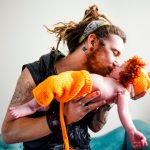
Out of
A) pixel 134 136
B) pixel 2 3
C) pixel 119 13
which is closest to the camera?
pixel 134 136

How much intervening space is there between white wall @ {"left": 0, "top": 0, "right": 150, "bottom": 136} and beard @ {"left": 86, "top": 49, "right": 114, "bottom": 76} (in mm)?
909

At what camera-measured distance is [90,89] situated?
3.12 feet

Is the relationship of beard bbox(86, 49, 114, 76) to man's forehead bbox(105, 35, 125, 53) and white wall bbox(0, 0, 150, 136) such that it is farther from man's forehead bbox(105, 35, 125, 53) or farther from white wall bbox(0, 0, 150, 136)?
white wall bbox(0, 0, 150, 136)

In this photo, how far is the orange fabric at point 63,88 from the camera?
89 centimetres

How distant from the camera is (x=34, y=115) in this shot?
1067 millimetres

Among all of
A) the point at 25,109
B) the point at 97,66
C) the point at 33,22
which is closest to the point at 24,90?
the point at 25,109

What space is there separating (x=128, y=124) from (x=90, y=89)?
7.7 inches

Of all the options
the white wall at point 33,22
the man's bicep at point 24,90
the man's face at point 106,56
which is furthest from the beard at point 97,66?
the white wall at point 33,22

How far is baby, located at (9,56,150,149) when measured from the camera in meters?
0.90

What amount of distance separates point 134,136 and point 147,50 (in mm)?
1348

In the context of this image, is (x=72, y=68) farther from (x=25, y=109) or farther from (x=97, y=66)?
(x=25, y=109)

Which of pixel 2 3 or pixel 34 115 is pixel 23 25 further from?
pixel 34 115

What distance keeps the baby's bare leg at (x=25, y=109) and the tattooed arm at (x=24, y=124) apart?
38 mm

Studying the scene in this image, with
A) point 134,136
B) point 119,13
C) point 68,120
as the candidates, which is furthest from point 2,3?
point 134,136
